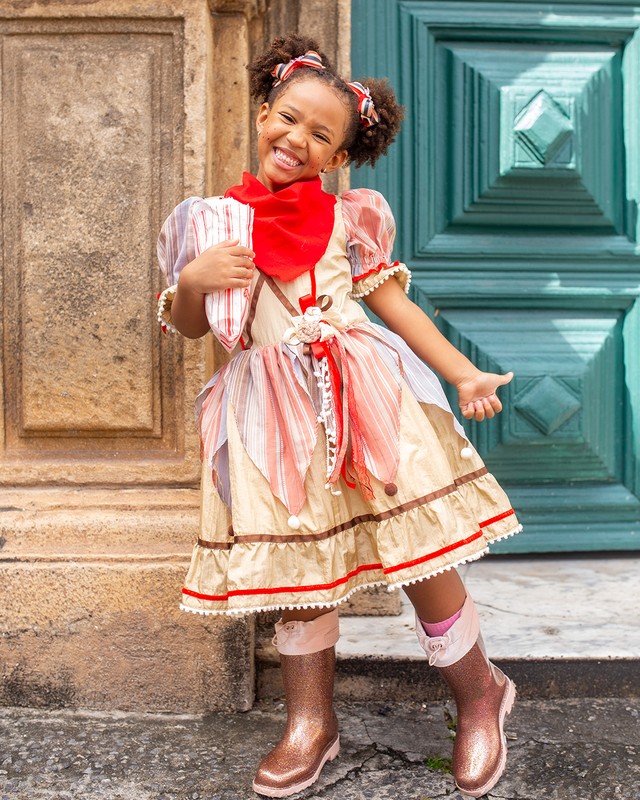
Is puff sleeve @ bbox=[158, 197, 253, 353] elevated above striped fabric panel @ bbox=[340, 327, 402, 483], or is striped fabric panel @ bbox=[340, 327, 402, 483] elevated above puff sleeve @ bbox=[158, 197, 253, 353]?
puff sleeve @ bbox=[158, 197, 253, 353]

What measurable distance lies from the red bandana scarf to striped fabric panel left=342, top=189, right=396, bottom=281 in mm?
135

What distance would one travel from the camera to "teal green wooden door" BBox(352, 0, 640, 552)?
2707 mm

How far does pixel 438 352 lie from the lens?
73.0 inches

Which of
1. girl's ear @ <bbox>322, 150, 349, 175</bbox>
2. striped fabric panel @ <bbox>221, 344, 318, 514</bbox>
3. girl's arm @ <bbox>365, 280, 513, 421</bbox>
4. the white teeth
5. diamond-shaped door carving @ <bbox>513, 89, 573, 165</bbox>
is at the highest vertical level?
diamond-shaped door carving @ <bbox>513, 89, 573, 165</bbox>

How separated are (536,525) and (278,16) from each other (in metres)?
1.78

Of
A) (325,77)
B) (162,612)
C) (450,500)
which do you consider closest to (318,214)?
(325,77)

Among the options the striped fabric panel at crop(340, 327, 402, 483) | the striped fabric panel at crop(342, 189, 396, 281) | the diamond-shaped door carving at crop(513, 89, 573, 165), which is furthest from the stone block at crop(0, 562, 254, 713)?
the diamond-shaped door carving at crop(513, 89, 573, 165)

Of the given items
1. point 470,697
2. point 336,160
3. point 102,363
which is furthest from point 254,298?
point 470,697

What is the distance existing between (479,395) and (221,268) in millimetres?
607

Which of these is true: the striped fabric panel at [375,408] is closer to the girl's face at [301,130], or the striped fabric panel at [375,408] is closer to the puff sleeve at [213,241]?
the puff sleeve at [213,241]

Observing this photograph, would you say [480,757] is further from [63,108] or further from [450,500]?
[63,108]

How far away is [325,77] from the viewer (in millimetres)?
1771

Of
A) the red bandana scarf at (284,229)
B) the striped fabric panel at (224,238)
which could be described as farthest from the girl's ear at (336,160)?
the striped fabric panel at (224,238)

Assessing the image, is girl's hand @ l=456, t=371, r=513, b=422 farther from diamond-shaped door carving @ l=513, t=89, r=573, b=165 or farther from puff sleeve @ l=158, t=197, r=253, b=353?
diamond-shaped door carving @ l=513, t=89, r=573, b=165
